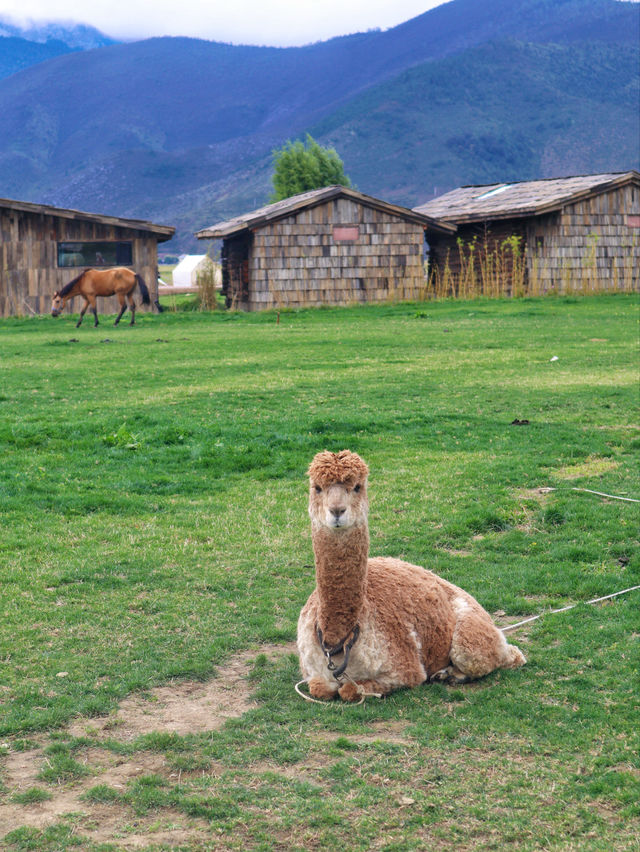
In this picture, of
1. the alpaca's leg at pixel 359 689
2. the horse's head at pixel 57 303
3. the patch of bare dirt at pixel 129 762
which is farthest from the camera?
the horse's head at pixel 57 303

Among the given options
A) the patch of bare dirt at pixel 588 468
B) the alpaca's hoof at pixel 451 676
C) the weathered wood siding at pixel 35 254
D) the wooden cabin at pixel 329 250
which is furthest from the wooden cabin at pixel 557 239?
the alpaca's hoof at pixel 451 676

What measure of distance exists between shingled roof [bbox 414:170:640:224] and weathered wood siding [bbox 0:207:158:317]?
13028 mm

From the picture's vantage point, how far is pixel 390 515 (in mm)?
8500

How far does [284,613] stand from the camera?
6500 millimetres

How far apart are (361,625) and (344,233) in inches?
1252

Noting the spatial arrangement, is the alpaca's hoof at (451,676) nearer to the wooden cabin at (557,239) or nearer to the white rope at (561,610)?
the white rope at (561,610)

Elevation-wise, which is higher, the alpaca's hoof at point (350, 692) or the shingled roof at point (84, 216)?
the shingled roof at point (84, 216)

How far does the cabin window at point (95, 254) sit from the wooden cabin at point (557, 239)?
12017 mm

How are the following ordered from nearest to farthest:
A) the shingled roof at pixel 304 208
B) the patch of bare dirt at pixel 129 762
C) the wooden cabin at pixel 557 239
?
the patch of bare dirt at pixel 129 762 → the shingled roof at pixel 304 208 → the wooden cabin at pixel 557 239

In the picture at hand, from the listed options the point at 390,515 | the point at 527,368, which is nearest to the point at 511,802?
the point at 390,515

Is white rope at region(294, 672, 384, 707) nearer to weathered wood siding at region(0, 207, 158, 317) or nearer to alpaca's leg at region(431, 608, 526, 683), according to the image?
alpaca's leg at region(431, 608, 526, 683)

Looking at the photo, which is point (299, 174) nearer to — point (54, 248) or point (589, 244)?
point (54, 248)

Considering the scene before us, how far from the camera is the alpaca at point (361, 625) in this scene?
200 inches

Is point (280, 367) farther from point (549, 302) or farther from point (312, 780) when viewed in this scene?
point (549, 302)
